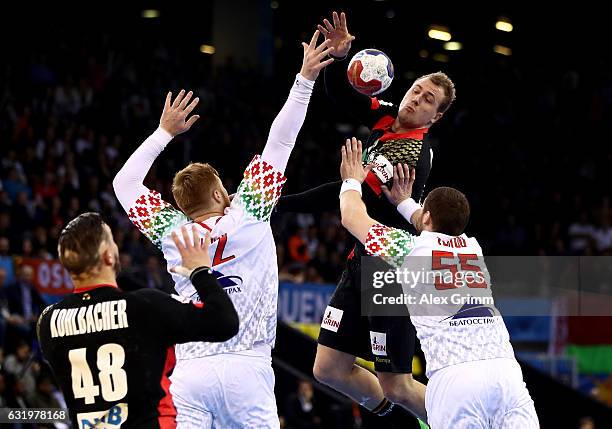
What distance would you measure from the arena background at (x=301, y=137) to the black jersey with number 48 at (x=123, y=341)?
26.7 feet

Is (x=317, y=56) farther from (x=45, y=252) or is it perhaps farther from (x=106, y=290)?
(x=45, y=252)

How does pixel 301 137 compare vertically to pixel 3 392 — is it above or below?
above

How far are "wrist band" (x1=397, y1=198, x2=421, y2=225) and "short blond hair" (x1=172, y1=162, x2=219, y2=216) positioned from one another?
164 centimetres

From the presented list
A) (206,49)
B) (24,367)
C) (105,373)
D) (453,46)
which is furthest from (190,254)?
(206,49)

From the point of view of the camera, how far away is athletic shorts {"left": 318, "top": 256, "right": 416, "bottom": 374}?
795 centimetres

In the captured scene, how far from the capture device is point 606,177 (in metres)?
23.7

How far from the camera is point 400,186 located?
7664 millimetres

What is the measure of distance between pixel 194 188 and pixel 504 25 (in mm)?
24323

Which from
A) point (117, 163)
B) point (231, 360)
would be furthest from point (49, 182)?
point (231, 360)

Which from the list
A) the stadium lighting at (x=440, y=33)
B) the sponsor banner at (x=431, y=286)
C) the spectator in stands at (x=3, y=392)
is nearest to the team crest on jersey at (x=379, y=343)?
the sponsor banner at (x=431, y=286)

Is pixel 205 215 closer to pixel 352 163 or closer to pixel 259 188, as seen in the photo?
pixel 259 188

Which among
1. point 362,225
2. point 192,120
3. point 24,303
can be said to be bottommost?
point 24,303

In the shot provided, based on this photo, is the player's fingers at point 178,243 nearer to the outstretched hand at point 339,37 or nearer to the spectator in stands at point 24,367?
the outstretched hand at point 339,37

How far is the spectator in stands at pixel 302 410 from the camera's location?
604 inches
